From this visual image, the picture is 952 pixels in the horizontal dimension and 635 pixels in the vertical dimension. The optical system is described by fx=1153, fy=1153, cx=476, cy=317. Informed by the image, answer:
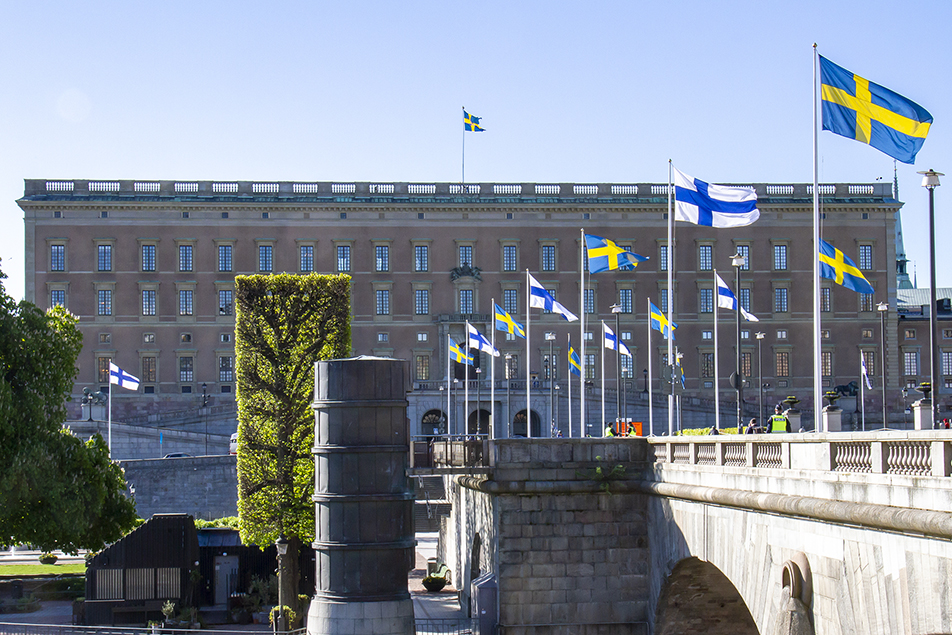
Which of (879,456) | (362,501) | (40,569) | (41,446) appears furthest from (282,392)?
(879,456)

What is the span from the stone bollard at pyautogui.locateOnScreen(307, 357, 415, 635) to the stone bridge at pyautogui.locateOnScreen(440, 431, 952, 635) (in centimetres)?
565

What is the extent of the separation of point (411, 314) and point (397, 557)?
5991cm

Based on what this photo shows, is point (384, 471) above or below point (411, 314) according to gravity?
below

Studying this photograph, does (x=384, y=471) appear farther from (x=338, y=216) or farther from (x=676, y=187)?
(x=338, y=216)

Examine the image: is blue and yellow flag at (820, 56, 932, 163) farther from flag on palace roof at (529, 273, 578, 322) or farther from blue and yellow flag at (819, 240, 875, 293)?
flag on palace roof at (529, 273, 578, 322)

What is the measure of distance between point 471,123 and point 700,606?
160 ft

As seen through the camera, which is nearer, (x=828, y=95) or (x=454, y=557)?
(x=828, y=95)

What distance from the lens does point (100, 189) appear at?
79.1m

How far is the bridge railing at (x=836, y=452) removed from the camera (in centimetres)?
1270

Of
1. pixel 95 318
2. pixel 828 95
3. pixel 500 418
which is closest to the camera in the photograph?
pixel 828 95

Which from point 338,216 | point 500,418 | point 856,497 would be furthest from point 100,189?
point 856,497

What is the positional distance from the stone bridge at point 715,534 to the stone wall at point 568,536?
32mm

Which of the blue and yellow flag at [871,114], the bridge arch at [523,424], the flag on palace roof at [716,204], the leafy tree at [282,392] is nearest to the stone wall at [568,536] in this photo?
the flag on palace roof at [716,204]

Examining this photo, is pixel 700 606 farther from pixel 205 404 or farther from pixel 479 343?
pixel 205 404
